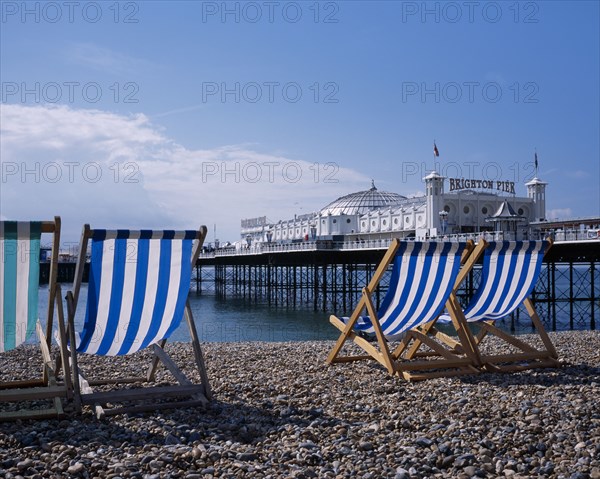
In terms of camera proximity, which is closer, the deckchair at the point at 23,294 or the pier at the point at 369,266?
the deckchair at the point at 23,294

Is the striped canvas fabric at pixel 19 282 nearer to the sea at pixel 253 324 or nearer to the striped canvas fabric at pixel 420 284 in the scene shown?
the striped canvas fabric at pixel 420 284

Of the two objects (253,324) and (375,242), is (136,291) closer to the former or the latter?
(253,324)

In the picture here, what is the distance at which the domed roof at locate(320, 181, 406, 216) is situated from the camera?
65250 millimetres

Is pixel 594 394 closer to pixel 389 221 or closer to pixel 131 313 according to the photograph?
pixel 131 313

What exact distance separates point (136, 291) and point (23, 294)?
642 millimetres

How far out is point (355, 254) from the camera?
2742 centimetres

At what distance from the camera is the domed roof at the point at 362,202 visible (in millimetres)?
65250

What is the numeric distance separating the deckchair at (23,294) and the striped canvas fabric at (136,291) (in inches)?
10.6

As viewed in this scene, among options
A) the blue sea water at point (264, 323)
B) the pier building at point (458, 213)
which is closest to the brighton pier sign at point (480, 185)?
the pier building at point (458, 213)

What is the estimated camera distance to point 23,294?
3.59 meters

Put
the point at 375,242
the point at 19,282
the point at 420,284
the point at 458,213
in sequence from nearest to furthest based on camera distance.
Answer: the point at 19,282 < the point at 420,284 < the point at 375,242 < the point at 458,213

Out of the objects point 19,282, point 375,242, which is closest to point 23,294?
point 19,282

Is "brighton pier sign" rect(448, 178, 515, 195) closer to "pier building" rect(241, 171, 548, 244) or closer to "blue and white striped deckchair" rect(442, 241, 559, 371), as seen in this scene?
"pier building" rect(241, 171, 548, 244)

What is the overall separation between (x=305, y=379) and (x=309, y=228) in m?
58.7
